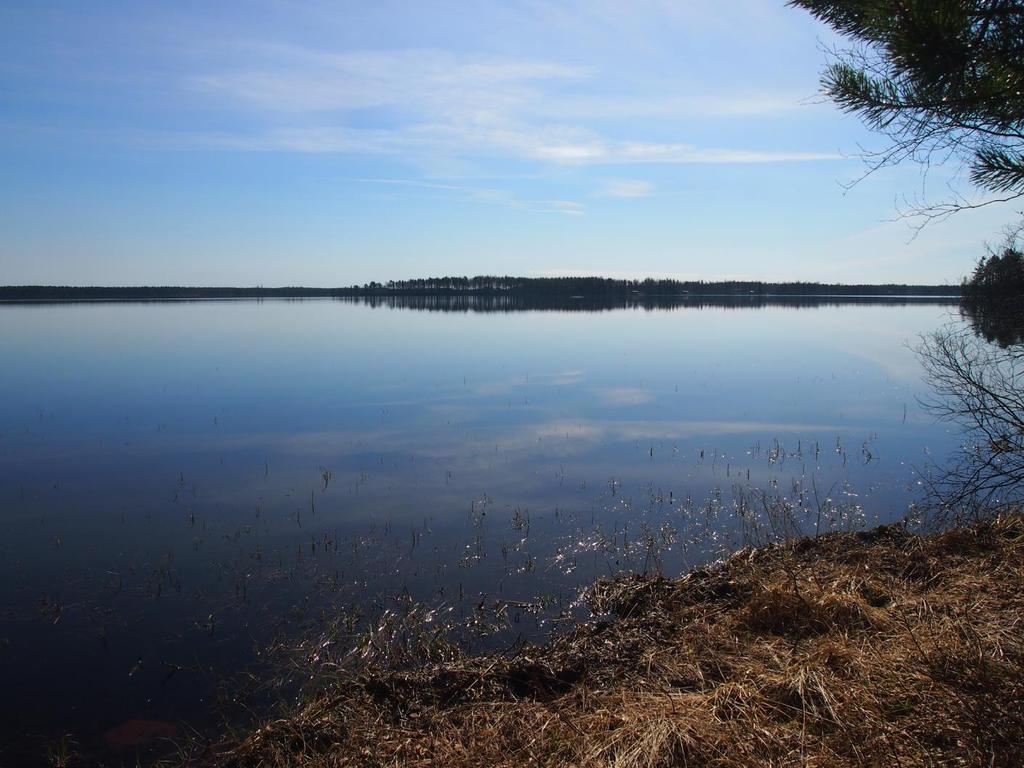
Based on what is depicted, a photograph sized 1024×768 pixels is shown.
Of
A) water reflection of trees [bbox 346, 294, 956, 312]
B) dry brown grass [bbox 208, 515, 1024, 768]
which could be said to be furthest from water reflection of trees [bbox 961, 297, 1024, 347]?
water reflection of trees [bbox 346, 294, 956, 312]

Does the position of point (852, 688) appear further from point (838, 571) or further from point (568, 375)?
point (568, 375)

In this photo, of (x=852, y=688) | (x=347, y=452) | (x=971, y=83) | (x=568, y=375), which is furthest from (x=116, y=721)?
(x=568, y=375)

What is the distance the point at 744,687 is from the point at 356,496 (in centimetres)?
855

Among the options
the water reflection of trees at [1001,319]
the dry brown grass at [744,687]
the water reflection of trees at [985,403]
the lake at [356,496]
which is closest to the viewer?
the dry brown grass at [744,687]

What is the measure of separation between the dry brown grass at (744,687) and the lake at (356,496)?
1.50 m

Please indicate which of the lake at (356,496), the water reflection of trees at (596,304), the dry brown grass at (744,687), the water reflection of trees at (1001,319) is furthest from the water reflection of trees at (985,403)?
the water reflection of trees at (596,304)

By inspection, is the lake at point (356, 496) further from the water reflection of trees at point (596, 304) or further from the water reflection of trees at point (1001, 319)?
the water reflection of trees at point (596, 304)

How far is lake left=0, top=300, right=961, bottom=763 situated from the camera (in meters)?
6.98

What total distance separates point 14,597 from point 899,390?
23729mm

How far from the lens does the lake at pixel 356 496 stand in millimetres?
6977

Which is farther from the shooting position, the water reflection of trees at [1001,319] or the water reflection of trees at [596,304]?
the water reflection of trees at [596,304]

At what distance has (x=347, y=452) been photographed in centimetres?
1442

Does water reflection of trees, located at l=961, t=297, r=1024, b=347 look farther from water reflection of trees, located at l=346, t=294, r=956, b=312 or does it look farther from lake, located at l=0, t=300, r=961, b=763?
water reflection of trees, located at l=346, t=294, r=956, b=312

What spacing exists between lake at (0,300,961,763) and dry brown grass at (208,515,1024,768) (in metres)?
1.50
